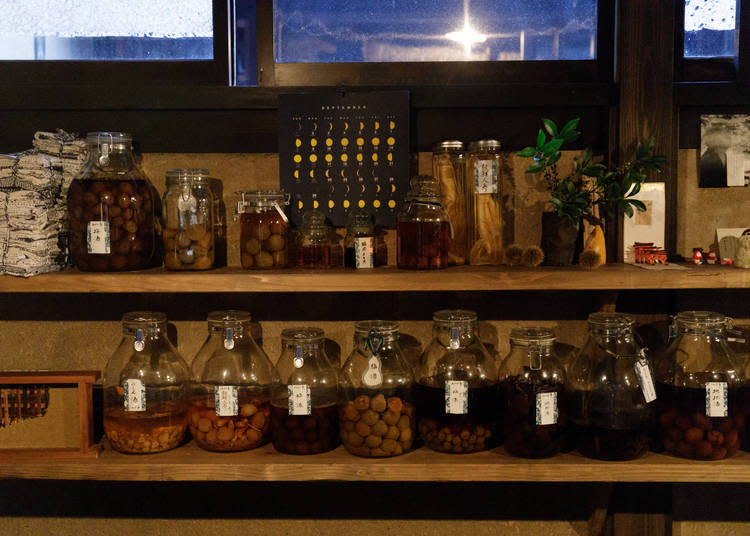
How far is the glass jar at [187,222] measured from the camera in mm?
1494

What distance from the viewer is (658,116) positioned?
162 cm

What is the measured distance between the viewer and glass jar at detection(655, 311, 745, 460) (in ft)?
4.59

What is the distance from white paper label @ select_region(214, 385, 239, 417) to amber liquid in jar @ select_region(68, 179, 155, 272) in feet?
1.18

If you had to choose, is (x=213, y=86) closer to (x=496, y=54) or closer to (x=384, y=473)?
(x=496, y=54)

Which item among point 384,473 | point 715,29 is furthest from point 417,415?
point 715,29

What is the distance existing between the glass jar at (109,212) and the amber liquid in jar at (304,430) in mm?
497

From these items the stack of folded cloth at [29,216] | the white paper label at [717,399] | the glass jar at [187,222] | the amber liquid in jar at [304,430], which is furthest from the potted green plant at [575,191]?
the stack of folded cloth at [29,216]

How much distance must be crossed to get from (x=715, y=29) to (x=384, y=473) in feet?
4.76

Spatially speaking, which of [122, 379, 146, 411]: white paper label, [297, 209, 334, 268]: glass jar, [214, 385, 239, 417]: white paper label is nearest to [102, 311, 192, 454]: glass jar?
[122, 379, 146, 411]: white paper label

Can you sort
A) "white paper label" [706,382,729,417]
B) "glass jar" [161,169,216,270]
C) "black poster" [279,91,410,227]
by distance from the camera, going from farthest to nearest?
"black poster" [279,91,410,227]
"glass jar" [161,169,216,270]
"white paper label" [706,382,729,417]

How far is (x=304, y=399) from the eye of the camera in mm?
1419

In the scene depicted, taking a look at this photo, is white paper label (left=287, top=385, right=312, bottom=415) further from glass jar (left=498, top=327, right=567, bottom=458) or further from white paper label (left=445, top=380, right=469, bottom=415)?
glass jar (left=498, top=327, right=567, bottom=458)

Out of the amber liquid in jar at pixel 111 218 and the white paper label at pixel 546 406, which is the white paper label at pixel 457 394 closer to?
the white paper label at pixel 546 406

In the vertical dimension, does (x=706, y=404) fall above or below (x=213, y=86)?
below
